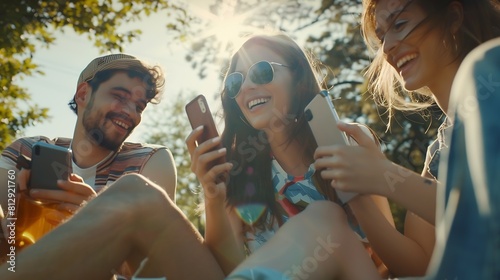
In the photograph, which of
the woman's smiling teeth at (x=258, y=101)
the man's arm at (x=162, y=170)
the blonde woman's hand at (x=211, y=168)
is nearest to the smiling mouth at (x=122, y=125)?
the man's arm at (x=162, y=170)

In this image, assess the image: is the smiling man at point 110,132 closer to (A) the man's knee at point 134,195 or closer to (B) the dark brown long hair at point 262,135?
(B) the dark brown long hair at point 262,135

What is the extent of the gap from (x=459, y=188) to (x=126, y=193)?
1.35 metres

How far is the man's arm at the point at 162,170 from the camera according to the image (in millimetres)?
3691

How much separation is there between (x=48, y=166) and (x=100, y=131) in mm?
1203

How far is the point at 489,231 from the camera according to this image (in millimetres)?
933

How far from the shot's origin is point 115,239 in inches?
79.2

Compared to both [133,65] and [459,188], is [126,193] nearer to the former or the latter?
[459,188]

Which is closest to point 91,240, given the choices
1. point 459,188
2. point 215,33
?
point 459,188

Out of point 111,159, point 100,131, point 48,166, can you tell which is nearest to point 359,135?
point 48,166

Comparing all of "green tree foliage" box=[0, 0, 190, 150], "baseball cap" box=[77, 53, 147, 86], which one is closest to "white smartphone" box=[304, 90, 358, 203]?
"baseball cap" box=[77, 53, 147, 86]

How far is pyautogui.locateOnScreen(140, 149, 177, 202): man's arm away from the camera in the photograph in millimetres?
3691

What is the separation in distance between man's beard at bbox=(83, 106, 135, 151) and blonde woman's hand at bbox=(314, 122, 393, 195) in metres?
2.20

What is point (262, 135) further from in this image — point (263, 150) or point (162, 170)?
point (162, 170)

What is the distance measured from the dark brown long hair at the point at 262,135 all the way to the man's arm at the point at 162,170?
1.51 ft
